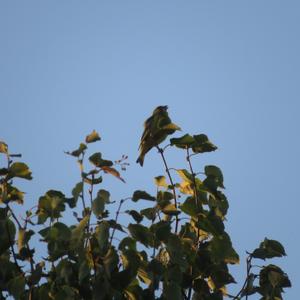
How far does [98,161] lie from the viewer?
387 centimetres

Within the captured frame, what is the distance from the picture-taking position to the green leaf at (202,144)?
4078 millimetres

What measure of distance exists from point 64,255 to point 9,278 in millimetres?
485

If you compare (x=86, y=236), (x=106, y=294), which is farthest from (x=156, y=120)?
(x=106, y=294)

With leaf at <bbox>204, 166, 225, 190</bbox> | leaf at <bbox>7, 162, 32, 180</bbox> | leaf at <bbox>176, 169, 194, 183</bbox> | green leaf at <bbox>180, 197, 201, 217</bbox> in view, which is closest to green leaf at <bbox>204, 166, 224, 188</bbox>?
leaf at <bbox>204, 166, 225, 190</bbox>

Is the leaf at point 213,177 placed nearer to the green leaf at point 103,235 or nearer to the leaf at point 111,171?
the leaf at point 111,171

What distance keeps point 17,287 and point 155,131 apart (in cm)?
147

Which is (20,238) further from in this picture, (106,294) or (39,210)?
(106,294)

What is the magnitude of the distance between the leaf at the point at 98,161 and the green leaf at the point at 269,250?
1.30m

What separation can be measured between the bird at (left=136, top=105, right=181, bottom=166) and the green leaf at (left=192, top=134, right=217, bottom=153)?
1.03ft

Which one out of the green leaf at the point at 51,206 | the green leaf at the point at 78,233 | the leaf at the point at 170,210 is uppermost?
the leaf at the point at 170,210

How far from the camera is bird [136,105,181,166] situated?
3.89m

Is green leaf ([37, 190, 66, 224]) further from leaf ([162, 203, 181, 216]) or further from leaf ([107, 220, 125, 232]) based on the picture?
leaf ([162, 203, 181, 216])

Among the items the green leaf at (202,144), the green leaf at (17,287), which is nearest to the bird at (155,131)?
the green leaf at (202,144)

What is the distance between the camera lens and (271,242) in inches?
161
